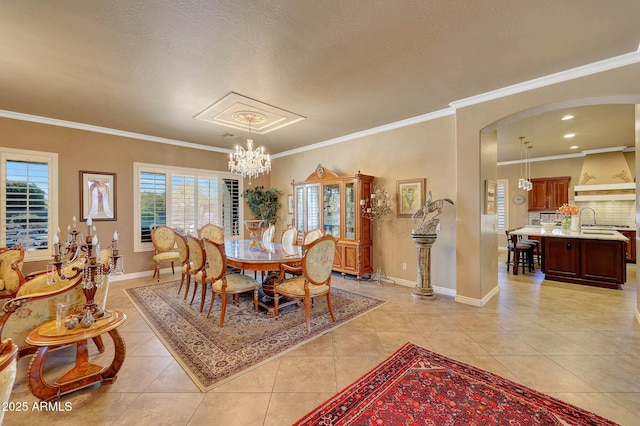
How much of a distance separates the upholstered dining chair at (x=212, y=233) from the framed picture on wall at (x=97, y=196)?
171 cm

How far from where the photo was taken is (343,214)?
16.6 ft

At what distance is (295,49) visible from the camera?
249cm

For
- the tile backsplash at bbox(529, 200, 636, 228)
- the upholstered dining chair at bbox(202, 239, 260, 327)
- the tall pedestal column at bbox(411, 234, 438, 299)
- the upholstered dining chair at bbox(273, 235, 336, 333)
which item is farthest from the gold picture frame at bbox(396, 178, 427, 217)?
the tile backsplash at bbox(529, 200, 636, 228)

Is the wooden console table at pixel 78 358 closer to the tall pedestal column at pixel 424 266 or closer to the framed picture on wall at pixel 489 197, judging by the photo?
the tall pedestal column at pixel 424 266

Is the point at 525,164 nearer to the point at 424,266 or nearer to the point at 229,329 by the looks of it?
the point at 424,266

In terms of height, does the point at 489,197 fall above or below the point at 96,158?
below

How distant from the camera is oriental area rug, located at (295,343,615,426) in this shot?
1709 millimetres

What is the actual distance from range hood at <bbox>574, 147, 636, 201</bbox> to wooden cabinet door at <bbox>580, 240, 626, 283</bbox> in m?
3.37

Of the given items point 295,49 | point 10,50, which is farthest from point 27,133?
point 295,49

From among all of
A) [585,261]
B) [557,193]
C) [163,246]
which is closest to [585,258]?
[585,261]

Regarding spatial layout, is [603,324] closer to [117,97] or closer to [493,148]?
[493,148]

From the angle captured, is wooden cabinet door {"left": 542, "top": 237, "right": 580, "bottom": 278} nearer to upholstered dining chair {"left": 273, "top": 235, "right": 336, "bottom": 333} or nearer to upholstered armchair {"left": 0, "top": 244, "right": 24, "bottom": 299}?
upholstered dining chair {"left": 273, "top": 235, "right": 336, "bottom": 333}

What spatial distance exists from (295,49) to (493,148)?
3.51 metres

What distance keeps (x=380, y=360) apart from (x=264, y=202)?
5059mm
